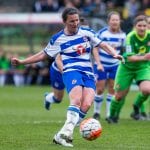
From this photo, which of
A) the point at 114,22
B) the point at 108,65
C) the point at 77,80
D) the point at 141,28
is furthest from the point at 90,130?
the point at 108,65

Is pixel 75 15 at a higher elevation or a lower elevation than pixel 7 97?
higher

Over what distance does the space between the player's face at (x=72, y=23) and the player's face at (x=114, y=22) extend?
15.0 feet

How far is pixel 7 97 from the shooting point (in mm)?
24094

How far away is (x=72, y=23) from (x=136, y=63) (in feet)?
12.1

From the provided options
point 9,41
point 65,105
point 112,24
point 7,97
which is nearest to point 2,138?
point 112,24

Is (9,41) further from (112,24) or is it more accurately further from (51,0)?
(112,24)

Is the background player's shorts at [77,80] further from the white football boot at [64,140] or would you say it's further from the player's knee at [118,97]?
the player's knee at [118,97]

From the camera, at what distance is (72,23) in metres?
11.7

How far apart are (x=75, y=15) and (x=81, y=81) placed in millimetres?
1087

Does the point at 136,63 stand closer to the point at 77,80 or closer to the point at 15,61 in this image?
the point at 77,80

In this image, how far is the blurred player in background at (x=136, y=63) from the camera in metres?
14.6

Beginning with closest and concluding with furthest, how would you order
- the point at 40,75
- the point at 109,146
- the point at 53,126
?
the point at 109,146 → the point at 53,126 → the point at 40,75

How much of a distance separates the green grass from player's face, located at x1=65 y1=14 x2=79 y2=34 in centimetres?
186

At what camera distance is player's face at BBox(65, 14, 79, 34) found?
1159 cm
